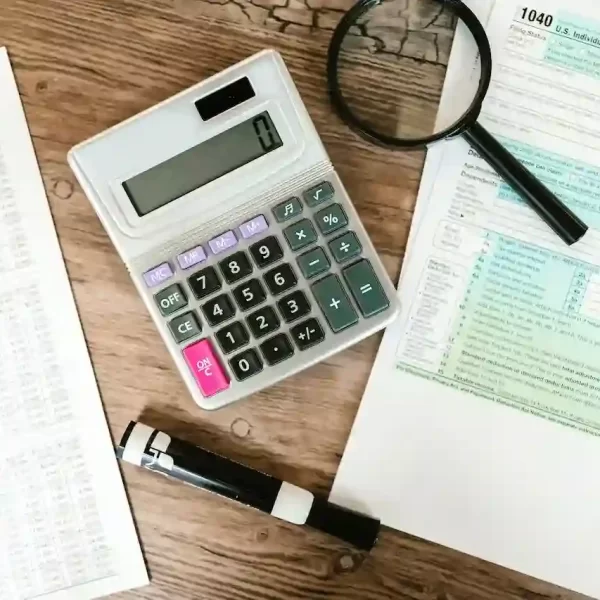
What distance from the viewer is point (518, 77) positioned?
0.64 meters

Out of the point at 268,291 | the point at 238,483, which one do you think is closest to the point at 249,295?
the point at 268,291

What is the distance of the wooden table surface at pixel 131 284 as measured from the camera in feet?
2.11

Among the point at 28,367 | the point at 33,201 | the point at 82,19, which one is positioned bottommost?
the point at 28,367

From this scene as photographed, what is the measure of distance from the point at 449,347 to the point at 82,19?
386 mm

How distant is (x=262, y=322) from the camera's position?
1.99 ft

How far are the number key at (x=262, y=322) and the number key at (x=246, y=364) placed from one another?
15mm

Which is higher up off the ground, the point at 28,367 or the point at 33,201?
the point at 33,201

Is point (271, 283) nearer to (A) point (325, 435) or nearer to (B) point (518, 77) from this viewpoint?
(A) point (325, 435)

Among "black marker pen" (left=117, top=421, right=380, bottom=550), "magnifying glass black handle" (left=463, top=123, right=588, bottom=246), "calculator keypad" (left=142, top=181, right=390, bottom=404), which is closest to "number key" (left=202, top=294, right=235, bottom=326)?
"calculator keypad" (left=142, top=181, right=390, bottom=404)

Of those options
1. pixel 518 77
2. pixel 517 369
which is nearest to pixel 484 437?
pixel 517 369

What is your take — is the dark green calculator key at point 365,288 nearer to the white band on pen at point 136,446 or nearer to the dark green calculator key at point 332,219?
the dark green calculator key at point 332,219

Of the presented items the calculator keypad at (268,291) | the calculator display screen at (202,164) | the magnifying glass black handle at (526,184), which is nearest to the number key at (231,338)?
the calculator keypad at (268,291)

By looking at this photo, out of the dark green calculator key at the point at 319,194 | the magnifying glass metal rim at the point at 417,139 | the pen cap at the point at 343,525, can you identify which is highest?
the magnifying glass metal rim at the point at 417,139

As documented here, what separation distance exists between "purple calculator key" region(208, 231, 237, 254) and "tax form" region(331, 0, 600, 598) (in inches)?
5.5
